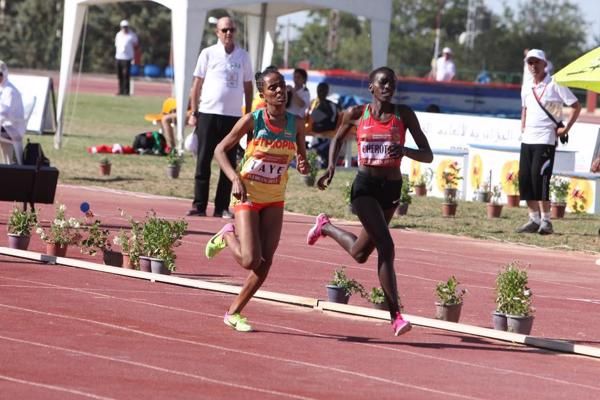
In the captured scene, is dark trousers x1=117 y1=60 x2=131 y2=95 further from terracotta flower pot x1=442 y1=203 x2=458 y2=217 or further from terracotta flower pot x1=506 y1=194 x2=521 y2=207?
terracotta flower pot x1=442 y1=203 x2=458 y2=217

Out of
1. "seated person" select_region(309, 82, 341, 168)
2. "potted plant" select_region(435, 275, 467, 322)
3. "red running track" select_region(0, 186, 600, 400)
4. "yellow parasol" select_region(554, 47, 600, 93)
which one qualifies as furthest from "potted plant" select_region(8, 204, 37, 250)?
"seated person" select_region(309, 82, 341, 168)

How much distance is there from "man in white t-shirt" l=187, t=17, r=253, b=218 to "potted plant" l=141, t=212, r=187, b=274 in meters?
4.51

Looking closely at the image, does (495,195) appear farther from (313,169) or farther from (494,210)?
(313,169)

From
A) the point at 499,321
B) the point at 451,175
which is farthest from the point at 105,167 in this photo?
the point at 499,321

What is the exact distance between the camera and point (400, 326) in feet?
35.2

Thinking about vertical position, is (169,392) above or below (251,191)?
below

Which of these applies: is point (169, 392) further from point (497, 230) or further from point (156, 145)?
point (156, 145)

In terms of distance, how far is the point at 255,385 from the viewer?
893 cm

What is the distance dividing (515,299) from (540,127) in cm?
700

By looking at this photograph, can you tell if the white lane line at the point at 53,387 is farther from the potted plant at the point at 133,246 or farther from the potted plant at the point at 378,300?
the potted plant at the point at 133,246

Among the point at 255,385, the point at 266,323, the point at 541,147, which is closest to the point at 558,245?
the point at 541,147

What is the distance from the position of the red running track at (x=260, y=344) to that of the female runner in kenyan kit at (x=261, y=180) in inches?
17.3

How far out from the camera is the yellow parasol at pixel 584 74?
1449cm

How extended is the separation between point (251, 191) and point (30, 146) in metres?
6.42
